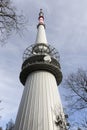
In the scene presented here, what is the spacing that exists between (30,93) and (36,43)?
8.76 m

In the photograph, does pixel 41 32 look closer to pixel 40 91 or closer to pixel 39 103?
pixel 40 91

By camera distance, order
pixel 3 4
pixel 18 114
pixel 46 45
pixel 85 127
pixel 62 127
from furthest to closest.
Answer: pixel 46 45
pixel 18 114
pixel 62 127
pixel 85 127
pixel 3 4

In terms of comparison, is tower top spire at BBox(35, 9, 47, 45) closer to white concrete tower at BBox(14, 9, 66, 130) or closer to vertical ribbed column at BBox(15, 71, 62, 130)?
white concrete tower at BBox(14, 9, 66, 130)

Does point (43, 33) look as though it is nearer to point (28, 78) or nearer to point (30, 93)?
point (28, 78)

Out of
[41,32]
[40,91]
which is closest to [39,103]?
[40,91]

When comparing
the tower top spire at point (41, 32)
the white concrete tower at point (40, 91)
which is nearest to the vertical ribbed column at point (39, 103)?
the white concrete tower at point (40, 91)

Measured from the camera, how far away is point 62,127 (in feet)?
79.5

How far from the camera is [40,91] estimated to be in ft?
88.2

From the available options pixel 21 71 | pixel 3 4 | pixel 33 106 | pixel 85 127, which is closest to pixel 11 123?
pixel 21 71

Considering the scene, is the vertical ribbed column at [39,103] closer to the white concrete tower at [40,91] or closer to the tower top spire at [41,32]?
the white concrete tower at [40,91]

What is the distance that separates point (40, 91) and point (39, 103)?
5.51 feet

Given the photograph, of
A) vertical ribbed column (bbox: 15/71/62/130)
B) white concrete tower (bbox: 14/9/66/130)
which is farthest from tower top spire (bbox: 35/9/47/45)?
vertical ribbed column (bbox: 15/71/62/130)

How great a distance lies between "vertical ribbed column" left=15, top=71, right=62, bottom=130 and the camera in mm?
23953

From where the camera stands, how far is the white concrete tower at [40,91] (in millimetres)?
24125
